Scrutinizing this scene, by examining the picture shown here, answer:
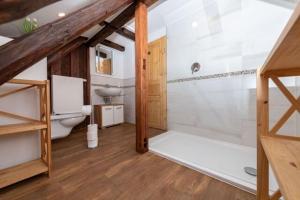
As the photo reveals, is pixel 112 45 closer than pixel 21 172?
No

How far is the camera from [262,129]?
0.81 meters

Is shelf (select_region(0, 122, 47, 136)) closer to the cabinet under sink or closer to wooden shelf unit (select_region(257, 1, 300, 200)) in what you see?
wooden shelf unit (select_region(257, 1, 300, 200))

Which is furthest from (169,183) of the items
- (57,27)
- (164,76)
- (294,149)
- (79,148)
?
(164,76)

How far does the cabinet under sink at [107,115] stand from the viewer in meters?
3.02

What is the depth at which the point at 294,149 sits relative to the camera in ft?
2.02

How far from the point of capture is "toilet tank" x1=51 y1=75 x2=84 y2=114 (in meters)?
2.18

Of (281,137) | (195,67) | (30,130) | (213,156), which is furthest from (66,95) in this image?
(281,137)

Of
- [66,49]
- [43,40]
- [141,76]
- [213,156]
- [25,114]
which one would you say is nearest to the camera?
[43,40]

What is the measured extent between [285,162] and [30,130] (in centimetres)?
175

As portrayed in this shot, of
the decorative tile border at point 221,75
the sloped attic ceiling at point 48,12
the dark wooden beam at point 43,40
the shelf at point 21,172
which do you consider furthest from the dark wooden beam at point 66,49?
the decorative tile border at point 221,75

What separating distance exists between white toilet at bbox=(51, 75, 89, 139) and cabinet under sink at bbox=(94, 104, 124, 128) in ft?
2.00

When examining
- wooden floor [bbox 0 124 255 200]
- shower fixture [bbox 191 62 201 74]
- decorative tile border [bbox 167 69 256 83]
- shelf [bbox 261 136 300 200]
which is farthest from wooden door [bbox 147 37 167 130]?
shelf [bbox 261 136 300 200]

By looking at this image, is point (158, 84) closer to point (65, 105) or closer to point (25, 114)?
point (65, 105)

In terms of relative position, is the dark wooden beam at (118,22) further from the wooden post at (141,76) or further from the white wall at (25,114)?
the white wall at (25,114)
